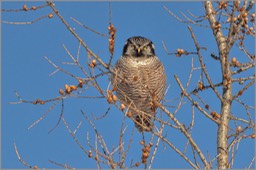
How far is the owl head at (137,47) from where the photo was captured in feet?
32.2

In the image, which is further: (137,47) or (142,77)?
(137,47)

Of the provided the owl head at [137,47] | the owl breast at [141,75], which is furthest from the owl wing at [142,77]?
the owl head at [137,47]

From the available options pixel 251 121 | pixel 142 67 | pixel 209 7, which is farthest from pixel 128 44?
pixel 251 121

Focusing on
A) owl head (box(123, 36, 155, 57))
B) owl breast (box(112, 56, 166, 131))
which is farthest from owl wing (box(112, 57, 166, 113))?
owl head (box(123, 36, 155, 57))

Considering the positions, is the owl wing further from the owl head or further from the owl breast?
the owl head

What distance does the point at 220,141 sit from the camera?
21.2 feet

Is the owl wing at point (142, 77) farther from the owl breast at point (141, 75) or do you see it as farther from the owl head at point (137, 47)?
the owl head at point (137, 47)

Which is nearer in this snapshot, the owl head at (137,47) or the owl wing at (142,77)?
the owl wing at (142,77)

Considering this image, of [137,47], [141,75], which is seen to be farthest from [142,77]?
[137,47]

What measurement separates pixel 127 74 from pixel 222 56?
2.73 m

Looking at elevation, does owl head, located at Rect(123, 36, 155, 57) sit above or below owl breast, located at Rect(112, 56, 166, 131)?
above

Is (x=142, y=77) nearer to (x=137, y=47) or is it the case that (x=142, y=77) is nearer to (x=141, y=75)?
(x=141, y=75)

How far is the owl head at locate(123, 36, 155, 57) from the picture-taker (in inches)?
387

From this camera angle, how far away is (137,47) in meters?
9.81
